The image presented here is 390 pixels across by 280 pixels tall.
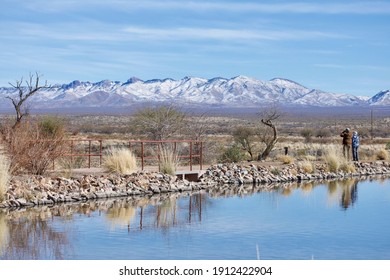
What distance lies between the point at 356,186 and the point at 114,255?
17012mm

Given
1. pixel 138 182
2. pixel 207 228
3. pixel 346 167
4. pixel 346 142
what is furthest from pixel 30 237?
pixel 346 142

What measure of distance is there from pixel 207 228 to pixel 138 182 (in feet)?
25.2

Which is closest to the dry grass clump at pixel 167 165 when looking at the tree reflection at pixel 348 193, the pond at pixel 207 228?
the pond at pixel 207 228

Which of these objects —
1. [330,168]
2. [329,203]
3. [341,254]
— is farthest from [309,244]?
[330,168]

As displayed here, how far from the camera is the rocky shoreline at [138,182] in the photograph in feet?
77.6

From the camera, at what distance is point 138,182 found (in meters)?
27.0

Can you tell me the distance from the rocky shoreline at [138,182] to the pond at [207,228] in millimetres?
599

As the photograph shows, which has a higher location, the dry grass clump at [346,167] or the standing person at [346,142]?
the standing person at [346,142]

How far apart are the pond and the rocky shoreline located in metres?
0.60

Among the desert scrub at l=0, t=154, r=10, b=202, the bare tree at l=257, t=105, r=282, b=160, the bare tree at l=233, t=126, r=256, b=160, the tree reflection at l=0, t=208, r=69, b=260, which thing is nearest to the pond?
the tree reflection at l=0, t=208, r=69, b=260

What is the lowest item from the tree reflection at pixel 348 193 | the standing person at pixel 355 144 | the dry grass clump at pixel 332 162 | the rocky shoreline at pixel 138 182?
the tree reflection at pixel 348 193

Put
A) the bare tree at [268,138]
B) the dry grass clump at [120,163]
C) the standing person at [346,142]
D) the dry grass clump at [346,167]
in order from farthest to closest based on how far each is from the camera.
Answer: the bare tree at [268,138]
the standing person at [346,142]
the dry grass clump at [346,167]
the dry grass clump at [120,163]

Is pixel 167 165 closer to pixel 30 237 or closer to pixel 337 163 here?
pixel 337 163

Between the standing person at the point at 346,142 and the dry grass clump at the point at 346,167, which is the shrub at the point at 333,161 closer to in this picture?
the dry grass clump at the point at 346,167
